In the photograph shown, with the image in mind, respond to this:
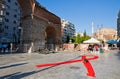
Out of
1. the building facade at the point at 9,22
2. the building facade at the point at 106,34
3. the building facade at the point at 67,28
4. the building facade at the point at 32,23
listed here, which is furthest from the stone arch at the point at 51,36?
the building facade at the point at 67,28

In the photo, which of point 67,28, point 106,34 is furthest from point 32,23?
point 67,28

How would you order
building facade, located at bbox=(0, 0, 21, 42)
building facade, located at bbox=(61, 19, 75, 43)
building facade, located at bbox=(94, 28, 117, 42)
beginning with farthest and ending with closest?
1. building facade, located at bbox=(61, 19, 75, 43)
2. building facade, located at bbox=(94, 28, 117, 42)
3. building facade, located at bbox=(0, 0, 21, 42)

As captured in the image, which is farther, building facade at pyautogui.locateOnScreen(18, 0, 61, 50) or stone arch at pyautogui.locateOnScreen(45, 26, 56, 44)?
stone arch at pyautogui.locateOnScreen(45, 26, 56, 44)

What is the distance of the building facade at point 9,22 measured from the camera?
48803 millimetres

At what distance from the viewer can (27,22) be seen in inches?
1067

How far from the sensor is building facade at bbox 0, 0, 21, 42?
160 feet

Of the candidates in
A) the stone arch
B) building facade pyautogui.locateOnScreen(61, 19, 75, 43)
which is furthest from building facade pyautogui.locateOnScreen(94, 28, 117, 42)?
the stone arch

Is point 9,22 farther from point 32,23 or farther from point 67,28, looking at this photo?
point 67,28

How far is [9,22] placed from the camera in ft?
175

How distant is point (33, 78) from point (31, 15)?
791 inches

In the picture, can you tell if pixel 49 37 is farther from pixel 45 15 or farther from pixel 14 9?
pixel 14 9

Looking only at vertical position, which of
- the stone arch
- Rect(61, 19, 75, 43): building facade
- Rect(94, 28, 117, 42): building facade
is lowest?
the stone arch

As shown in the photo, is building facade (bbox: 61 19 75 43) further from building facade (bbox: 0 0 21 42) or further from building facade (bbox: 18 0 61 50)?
building facade (bbox: 18 0 61 50)

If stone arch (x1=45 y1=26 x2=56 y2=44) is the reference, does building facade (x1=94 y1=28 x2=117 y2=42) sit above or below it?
above
